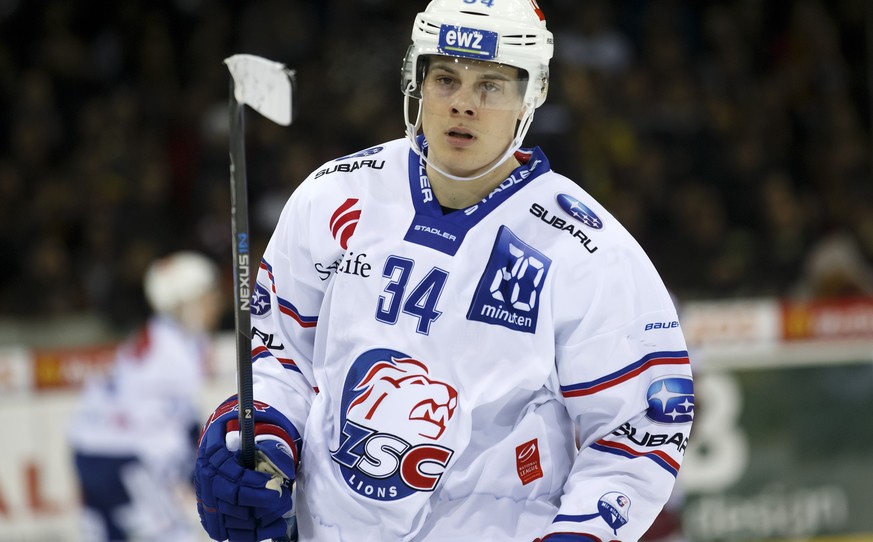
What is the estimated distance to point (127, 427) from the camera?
5.21 meters

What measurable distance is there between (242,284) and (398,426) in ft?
1.09

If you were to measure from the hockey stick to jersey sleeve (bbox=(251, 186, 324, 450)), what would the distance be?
0.11m

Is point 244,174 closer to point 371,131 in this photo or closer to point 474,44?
point 474,44

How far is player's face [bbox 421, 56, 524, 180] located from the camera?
203cm

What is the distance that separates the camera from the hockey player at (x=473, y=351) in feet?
6.48

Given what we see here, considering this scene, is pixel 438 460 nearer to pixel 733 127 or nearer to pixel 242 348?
pixel 242 348

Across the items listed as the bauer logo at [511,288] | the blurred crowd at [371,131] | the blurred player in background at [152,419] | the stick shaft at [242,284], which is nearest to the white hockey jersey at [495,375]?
the bauer logo at [511,288]

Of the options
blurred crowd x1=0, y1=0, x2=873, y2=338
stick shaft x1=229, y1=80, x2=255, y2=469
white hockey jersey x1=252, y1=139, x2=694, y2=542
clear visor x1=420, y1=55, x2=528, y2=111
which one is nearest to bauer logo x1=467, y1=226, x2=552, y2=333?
white hockey jersey x1=252, y1=139, x2=694, y2=542

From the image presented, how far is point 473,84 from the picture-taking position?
6.70 ft

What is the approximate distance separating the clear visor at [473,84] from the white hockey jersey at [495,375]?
13cm

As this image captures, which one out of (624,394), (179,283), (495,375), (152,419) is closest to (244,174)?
(495,375)

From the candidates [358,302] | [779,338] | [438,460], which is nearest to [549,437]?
[438,460]

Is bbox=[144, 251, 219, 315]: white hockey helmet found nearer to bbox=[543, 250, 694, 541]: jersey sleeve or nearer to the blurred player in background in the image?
the blurred player in background

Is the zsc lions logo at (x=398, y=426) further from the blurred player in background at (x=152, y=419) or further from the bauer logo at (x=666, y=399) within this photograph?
the blurred player in background at (x=152, y=419)
